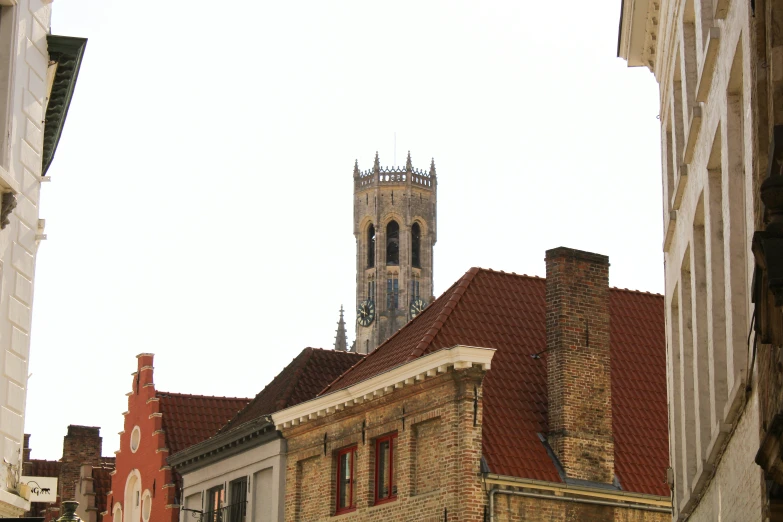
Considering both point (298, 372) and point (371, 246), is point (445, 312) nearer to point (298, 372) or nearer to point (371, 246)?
point (298, 372)

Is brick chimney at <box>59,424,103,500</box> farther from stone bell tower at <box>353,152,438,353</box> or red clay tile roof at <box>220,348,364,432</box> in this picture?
stone bell tower at <box>353,152,438,353</box>

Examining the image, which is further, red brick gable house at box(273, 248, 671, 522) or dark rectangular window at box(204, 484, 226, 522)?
dark rectangular window at box(204, 484, 226, 522)

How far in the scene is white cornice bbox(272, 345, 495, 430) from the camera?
84.7 ft

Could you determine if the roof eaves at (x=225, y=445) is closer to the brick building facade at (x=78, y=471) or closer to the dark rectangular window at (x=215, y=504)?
the dark rectangular window at (x=215, y=504)

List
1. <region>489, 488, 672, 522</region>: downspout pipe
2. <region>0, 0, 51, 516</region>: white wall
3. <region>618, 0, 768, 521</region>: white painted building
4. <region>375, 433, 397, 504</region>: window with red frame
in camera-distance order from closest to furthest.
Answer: <region>618, 0, 768, 521</region>: white painted building → <region>0, 0, 51, 516</region>: white wall → <region>489, 488, 672, 522</region>: downspout pipe → <region>375, 433, 397, 504</region>: window with red frame

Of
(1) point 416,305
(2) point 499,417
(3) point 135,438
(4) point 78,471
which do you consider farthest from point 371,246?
(2) point 499,417

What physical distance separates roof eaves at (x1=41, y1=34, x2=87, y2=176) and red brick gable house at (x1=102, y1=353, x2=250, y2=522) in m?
21.0

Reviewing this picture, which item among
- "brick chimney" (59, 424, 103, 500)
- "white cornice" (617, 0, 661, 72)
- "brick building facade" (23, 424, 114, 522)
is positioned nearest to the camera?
"white cornice" (617, 0, 661, 72)

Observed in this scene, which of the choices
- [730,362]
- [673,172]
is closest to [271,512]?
[673,172]

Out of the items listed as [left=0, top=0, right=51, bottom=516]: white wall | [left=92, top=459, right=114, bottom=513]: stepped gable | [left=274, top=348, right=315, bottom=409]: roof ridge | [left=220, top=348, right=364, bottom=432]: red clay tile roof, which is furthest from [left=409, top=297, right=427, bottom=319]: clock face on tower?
[left=0, top=0, right=51, bottom=516]: white wall

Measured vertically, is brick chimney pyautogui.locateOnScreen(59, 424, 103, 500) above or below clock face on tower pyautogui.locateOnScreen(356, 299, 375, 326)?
below

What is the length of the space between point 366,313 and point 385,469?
391ft

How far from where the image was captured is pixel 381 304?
147375 mm

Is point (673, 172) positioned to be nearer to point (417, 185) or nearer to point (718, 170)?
point (718, 170)
